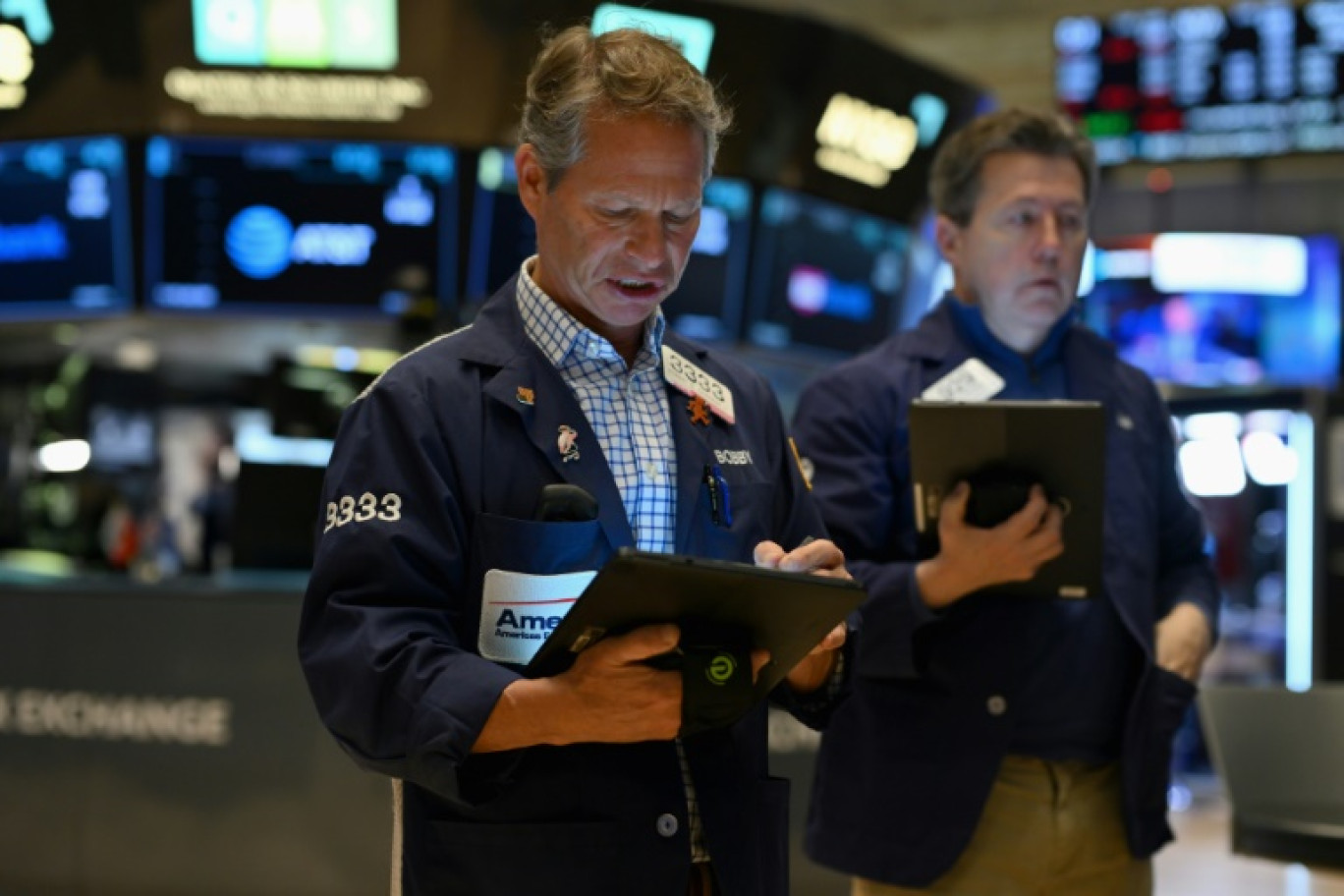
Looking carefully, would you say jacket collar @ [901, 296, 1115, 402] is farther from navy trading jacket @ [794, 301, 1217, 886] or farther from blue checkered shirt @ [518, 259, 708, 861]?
blue checkered shirt @ [518, 259, 708, 861]

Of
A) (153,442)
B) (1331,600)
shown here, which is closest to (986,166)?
(1331,600)

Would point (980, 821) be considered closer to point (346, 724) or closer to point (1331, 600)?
Answer: point (346, 724)

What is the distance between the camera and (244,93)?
6004 millimetres

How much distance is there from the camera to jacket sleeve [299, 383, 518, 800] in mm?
1483

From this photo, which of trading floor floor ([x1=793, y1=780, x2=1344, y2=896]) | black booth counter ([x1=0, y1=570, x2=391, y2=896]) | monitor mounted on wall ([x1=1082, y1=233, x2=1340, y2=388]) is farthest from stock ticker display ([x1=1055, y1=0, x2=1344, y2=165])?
black booth counter ([x1=0, y1=570, x2=391, y2=896])

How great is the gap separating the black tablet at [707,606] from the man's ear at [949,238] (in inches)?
46.8

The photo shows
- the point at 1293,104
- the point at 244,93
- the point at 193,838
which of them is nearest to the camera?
the point at 193,838

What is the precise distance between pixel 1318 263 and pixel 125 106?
7.33m

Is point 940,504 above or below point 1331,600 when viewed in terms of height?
above

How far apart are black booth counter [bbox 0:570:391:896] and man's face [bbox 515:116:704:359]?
337cm

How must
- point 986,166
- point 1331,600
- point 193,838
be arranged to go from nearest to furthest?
point 986,166 < point 193,838 < point 1331,600

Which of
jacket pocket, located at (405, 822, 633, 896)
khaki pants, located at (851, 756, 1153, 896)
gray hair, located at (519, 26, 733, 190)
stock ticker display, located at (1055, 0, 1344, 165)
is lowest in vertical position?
khaki pants, located at (851, 756, 1153, 896)

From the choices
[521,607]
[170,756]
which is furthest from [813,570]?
[170,756]

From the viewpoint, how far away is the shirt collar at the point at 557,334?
1739 mm
